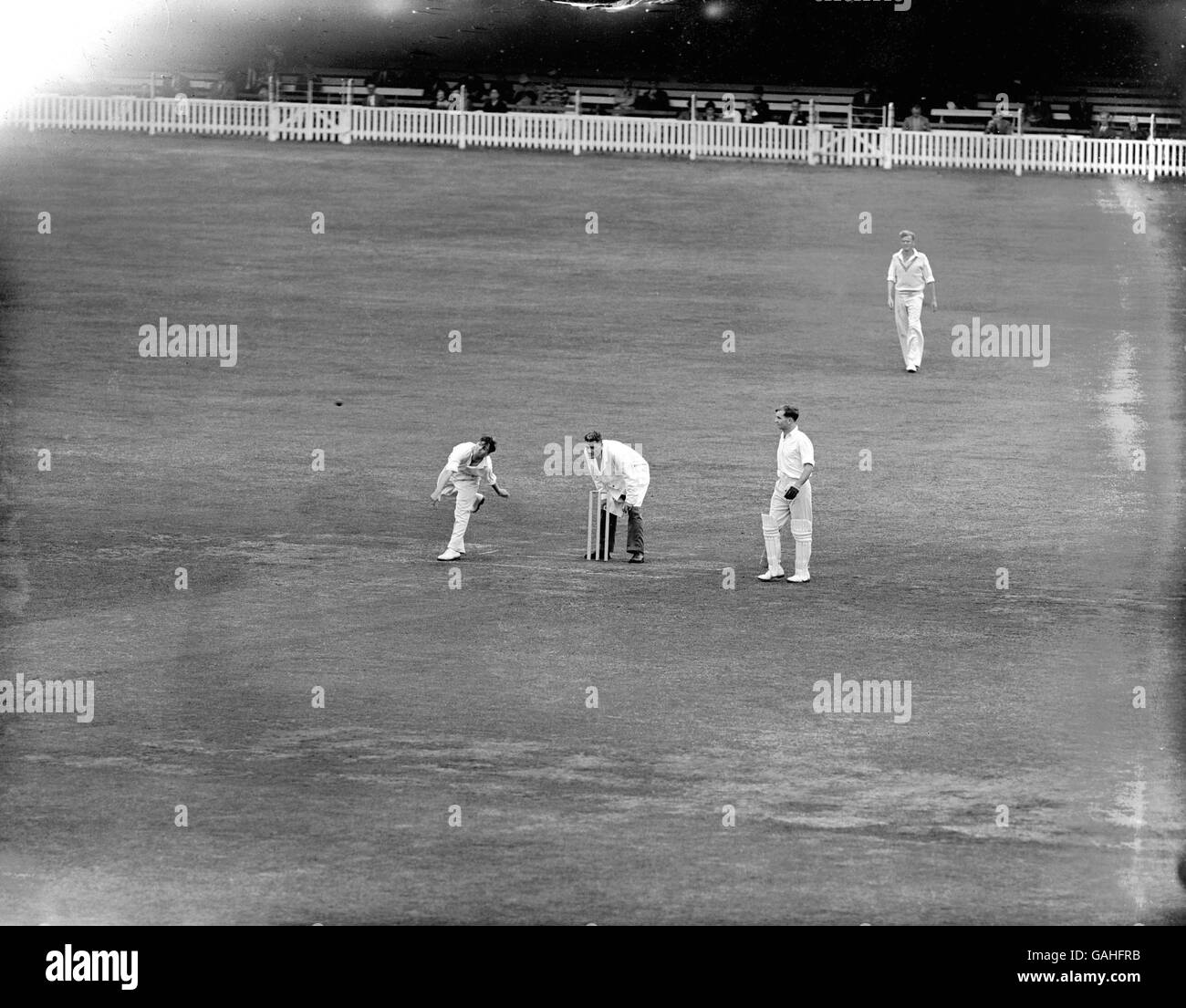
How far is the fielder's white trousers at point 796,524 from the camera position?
23016 millimetres

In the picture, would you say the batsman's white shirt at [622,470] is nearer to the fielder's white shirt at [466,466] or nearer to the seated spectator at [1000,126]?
the fielder's white shirt at [466,466]

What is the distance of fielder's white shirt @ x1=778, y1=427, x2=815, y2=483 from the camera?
22.8 metres

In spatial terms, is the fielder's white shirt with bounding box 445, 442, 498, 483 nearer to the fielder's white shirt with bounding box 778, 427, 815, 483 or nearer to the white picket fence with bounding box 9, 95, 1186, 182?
the fielder's white shirt with bounding box 778, 427, 815, 483

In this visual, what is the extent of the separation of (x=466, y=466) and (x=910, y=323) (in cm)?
1073

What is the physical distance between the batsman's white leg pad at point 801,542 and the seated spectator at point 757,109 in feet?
77.2

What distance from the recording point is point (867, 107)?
45531mm

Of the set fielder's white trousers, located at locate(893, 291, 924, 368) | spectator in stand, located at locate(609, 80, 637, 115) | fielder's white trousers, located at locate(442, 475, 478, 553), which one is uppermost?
Answer: spectator in stand, located at locate(609, 80, 637, 115)

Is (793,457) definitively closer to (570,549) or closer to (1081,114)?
(570,549)

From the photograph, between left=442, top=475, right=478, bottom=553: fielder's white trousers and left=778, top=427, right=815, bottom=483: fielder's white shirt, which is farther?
left=442, top=475, right=478, bottom=553: fielder's white trousers

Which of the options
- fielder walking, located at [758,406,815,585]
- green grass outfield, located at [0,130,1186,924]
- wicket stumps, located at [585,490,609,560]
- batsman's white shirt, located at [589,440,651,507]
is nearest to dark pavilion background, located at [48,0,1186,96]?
green grass outfield, located at [0,130,1186,924]

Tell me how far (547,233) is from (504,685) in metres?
19.5

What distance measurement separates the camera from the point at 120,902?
1488 centimetres
